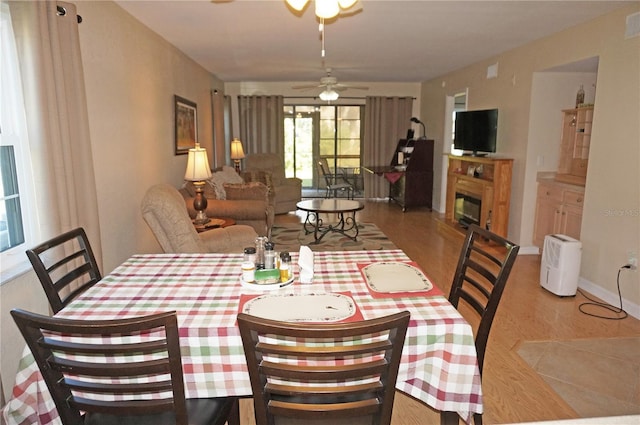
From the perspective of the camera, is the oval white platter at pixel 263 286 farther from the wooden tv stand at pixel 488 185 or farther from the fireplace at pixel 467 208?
the fireplace at pixel 467 208

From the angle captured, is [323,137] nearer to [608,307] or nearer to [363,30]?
[363,30]

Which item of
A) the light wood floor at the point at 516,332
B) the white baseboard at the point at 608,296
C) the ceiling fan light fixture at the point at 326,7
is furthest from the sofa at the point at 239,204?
the white baseboard at the point at 608,296

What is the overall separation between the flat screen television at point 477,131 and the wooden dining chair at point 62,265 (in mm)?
4773

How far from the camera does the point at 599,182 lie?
3717 mm

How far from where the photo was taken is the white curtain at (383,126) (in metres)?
8.58

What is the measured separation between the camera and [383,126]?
863 centimetres

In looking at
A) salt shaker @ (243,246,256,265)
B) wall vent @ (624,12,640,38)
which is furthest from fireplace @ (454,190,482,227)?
salt shaker @ (243,246,256,265)

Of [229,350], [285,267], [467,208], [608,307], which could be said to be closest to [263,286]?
[285,267]

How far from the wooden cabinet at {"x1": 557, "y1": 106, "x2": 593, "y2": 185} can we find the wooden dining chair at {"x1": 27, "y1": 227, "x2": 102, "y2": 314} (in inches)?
169

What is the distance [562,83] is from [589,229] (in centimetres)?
177

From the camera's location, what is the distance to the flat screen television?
5437 millimetres

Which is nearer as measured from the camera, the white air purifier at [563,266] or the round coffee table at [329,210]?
the white air purifier at [563,266]

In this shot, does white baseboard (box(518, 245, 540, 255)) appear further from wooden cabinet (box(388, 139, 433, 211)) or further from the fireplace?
wooden cabinet (box(388, 139, 433, 211))

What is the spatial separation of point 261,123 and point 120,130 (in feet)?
17.2
